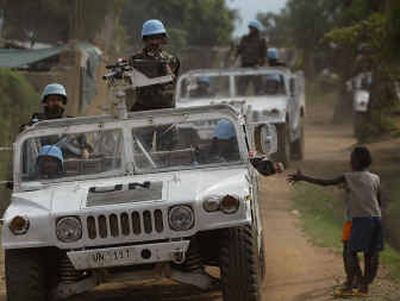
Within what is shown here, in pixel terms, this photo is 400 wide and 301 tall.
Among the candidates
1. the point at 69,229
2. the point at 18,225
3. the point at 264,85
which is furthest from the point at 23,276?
the point at 264,85

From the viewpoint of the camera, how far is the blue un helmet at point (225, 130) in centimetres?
739

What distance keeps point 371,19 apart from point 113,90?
36.1 feet

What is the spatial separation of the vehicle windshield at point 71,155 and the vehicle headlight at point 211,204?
114 centimetres

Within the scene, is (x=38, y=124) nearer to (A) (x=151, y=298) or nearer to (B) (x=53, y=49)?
(A) (x=151, y=298)

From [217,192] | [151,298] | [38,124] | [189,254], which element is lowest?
[151,298]

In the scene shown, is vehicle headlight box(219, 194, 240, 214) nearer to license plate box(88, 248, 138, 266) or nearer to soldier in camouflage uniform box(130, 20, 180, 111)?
license plate box(88, 248, 138, 266)

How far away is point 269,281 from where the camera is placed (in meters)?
8.23

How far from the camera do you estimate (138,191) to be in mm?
6641

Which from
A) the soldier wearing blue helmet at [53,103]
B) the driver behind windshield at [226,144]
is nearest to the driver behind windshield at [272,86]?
the soldier wearing blue helmet at [53,103]

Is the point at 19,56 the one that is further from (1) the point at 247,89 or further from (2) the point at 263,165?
(2) the point at 263,165

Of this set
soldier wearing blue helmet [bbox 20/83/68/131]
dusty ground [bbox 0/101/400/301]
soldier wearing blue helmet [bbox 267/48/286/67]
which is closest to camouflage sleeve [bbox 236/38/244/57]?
soldier wearing blue helmet [bbox 267/48/286/67]

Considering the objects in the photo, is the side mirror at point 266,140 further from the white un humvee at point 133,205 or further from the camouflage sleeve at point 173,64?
the camouflage sleeve at point 173,64

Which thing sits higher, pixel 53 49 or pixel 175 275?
pixel 53 49

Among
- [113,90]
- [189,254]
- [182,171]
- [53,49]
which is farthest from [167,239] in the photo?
[53,49]
